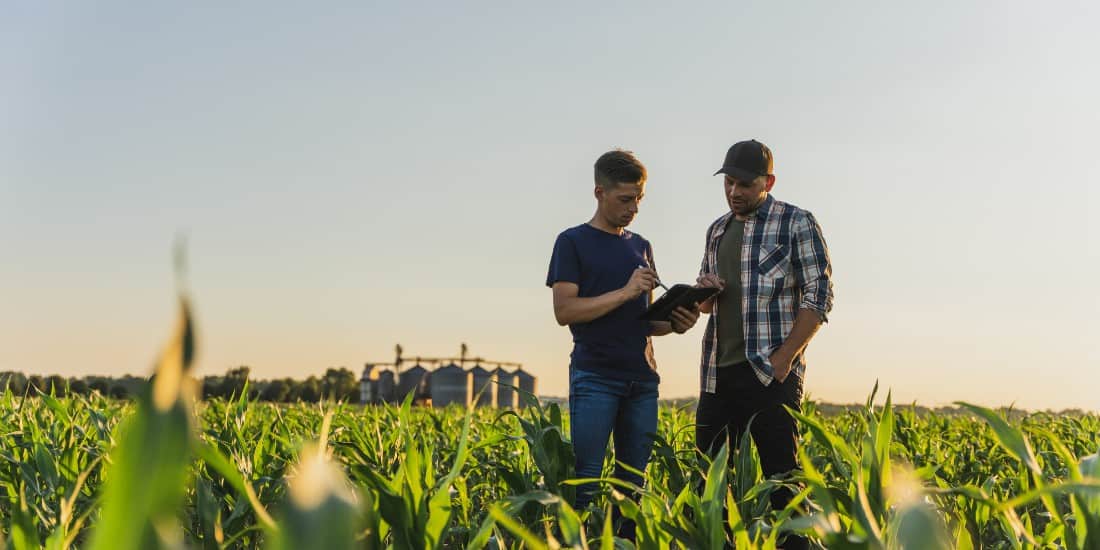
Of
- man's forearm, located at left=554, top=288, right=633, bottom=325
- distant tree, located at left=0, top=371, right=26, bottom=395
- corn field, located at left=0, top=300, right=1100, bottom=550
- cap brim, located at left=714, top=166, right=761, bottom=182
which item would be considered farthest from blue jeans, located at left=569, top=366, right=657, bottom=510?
distant tree, located at left=0, top=371, right=26, bottom=395

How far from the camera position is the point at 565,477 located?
3.24 m

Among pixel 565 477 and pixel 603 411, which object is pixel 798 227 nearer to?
pixel 603 411

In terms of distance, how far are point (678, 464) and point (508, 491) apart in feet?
2.36

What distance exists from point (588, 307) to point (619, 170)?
0.54 meters

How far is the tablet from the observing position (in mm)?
3414

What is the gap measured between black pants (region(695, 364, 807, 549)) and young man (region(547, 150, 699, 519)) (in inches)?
10.8

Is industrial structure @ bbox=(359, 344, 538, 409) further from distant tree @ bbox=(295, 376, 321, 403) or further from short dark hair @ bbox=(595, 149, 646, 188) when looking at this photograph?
short dark hair @ bbox=(595, 149, 646, 188)

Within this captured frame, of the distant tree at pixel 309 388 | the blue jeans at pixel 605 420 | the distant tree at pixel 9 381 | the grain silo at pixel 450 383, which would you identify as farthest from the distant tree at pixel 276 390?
the blue jeans at pixel 605 420

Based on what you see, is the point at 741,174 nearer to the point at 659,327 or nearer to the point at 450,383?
the point at 659,327

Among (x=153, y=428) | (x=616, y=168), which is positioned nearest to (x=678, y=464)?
(x=616, y=168)

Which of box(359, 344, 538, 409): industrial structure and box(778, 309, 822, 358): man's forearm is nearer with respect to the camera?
box(778, 309, 822, 358): man's forearm

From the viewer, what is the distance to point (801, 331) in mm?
3492

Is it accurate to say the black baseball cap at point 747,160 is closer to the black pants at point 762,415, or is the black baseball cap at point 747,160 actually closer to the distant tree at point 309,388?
the black pants at point 762,415

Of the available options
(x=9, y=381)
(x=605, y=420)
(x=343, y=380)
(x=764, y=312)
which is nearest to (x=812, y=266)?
(x=764, y=312)
